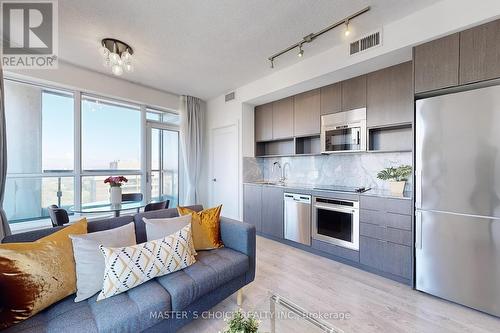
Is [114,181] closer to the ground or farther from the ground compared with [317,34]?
closer to the ground

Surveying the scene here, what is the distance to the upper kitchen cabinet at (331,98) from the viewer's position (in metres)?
Result: 3.15

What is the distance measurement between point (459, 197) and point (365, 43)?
188 centimetres

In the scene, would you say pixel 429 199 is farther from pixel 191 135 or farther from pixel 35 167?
pixel 35 167

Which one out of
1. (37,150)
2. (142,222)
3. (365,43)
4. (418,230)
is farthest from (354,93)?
(37,150)

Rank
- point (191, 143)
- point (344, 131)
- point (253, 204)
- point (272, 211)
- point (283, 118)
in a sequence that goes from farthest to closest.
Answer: point (191, 143) → point (253, 204) → point (283, 118) → point (272, 211) → point (344, 131)

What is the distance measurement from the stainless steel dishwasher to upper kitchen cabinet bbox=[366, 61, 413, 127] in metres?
1.40

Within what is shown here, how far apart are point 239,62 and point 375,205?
2665 millimetres

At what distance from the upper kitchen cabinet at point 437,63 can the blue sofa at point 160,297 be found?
7.43 ft

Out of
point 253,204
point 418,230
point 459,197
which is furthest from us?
point 253,204

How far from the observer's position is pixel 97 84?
3.52 metres

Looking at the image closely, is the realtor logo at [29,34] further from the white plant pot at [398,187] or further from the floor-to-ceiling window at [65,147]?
the white plant pot at [398,187]

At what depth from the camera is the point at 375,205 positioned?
8.21ft

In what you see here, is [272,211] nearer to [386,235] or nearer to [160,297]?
[386,235]

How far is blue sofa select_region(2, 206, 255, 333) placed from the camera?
1.15 meters
